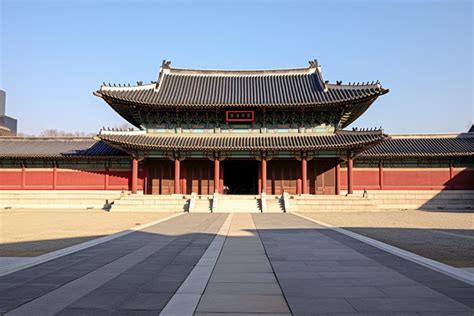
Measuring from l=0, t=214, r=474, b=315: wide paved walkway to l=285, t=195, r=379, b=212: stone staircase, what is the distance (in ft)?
59.1

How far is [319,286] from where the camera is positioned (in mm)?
7262

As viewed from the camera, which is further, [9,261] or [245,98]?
[245,98]

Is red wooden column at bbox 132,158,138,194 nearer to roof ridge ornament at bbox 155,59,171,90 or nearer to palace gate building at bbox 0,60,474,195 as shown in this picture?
palace gate building at bbox 0,60,474,195

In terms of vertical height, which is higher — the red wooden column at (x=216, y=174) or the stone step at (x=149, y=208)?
the red wooden column at (x=216, y=174)

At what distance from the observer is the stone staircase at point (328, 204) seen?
30.3 metres

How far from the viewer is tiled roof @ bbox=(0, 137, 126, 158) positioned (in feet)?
117

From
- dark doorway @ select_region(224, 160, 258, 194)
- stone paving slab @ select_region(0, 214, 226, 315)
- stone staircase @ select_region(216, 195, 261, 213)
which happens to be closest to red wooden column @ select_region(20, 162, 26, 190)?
dark doorway @ select_region(224, 160, 258, 194)

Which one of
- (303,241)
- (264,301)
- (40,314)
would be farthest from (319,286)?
(303,241)

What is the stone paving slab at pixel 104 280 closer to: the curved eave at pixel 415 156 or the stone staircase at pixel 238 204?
the stone staircase at pixel 238 204

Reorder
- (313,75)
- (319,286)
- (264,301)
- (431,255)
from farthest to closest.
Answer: (313,75)
(431,255)
(319,286)
(264,301)

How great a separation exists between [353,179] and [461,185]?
9380 millimetres

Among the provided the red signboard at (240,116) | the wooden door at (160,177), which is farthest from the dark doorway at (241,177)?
the wooden door at (160,177)

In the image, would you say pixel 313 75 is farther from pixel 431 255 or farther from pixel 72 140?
pixel 431 255

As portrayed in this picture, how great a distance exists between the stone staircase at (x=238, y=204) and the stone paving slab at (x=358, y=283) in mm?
18122
